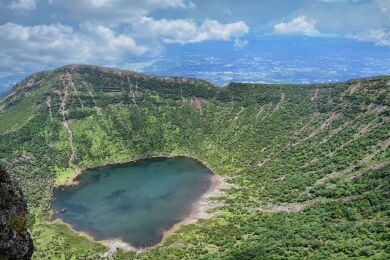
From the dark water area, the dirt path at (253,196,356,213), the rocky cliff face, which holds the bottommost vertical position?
the dark water area

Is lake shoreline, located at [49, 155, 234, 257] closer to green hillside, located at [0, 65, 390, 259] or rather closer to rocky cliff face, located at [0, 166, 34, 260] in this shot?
green hillside, located at [0, 65, 390, 259]

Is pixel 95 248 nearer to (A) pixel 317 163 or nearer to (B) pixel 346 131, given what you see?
(A) pixel 317 163

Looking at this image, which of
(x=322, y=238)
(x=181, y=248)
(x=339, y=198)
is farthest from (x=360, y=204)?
(x=181, y=248)

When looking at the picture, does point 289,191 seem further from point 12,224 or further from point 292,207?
point 12,224

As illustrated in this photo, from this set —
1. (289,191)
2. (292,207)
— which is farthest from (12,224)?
(289,191)

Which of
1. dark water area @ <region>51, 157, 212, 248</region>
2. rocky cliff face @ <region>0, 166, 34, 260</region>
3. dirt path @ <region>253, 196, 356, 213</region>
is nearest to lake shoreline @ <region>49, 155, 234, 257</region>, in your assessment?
dark water area @ <region>51, 157, 212, 248</region>

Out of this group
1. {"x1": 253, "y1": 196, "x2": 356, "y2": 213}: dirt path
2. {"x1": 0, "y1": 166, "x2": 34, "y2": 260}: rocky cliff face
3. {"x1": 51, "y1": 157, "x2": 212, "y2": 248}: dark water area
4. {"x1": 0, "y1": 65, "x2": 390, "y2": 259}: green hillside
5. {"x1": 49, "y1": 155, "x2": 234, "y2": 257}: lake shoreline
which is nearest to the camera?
{"x1": 0, "y1": 166, "x2": 34, "y2": 260}: rocky cliff face

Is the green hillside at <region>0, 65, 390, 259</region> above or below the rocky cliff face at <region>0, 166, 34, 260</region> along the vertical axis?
below
